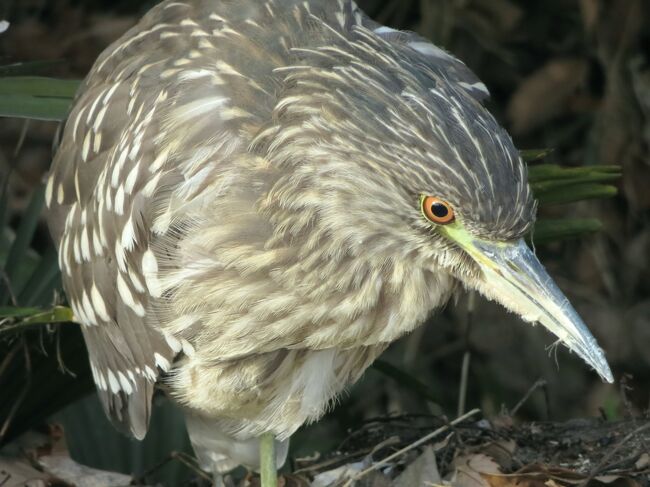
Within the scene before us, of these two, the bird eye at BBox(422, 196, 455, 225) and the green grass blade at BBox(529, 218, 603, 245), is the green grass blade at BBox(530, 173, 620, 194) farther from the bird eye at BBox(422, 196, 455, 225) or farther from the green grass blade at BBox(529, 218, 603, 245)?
the bird eye at BBox(422, 196, 455, 225)

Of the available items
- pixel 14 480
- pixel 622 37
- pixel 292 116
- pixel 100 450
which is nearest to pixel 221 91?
pixel 292 116

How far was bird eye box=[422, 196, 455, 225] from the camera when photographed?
286 centimetres

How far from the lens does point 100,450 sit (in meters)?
4.31

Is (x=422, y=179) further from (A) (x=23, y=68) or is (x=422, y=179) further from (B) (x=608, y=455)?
(A) (x=23, y=68)

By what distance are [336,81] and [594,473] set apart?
4.11 feet

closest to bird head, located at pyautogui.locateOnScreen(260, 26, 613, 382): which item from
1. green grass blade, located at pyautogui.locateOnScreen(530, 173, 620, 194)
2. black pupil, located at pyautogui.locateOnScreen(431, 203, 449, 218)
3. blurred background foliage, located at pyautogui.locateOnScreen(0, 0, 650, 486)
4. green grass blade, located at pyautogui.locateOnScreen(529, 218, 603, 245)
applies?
black pupil, located at pyautogui.locateOnScreen(431, 203, 449, 218)

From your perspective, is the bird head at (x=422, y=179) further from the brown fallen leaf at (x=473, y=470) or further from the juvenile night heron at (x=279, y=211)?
the brown fallen leaf at (x=473, y=470)

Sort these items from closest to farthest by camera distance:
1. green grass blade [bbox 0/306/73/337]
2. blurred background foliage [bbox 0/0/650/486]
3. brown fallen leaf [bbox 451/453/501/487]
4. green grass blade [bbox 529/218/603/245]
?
green grass blade [bbox 0/306/73/337]
brown fallen leaf [bbox 451/453/501/487]
green grass blade [bbox 529/218/603/245]
blurred background foliage [bbox 0/0/650/486]

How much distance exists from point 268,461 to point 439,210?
4.12 feet

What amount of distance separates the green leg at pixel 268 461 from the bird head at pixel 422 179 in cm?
93

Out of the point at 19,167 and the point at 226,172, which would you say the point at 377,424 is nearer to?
the point at 226,172

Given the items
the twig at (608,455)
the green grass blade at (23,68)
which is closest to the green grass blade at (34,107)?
the green grass blade at (23,68)

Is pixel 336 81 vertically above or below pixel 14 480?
above

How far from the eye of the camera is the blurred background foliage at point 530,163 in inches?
197
